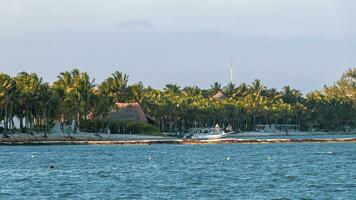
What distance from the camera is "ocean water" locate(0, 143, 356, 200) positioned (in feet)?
230

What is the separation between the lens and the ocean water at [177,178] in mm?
70125

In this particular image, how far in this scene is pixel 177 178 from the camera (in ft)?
287

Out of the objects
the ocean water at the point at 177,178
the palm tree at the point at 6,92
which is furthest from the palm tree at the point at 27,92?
the ocean water at the point at 177,178

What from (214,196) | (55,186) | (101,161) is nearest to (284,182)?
(214,196)

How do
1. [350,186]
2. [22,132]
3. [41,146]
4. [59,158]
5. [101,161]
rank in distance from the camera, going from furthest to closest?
[22,132] < [41,146] < [59,158] < [101,161] < [350,186]

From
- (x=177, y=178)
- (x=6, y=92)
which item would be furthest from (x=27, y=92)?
(x=177, y=178)

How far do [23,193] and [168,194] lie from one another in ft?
39.8

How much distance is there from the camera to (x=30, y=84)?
7151 inches

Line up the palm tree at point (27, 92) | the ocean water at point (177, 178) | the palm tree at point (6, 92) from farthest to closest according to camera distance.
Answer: the palm tree at point (27, 92)
the palm tree at point (6, 92)
the ocean water at point (177, 178)

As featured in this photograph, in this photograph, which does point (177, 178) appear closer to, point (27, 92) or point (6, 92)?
point (6, 92)

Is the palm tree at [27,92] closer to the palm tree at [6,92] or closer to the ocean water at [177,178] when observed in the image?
the palm tree at [6,92]

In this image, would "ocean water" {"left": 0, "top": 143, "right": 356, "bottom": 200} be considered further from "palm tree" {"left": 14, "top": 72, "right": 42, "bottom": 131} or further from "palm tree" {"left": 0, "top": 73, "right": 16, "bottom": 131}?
"palm tree" {"left": 14, "top": 72, "right": 42, "bottom": 131}

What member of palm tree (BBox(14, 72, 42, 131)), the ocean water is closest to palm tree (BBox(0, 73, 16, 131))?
palm tree (BBox(14, 72, 42, 131))

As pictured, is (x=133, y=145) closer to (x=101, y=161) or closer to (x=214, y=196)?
(x=101, y=161)
